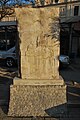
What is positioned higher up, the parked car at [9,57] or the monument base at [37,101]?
the monument base at [37,101]

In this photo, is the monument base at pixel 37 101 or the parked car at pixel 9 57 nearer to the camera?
the monument base at pixel 37 101

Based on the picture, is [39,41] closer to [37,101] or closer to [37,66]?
[37,66]

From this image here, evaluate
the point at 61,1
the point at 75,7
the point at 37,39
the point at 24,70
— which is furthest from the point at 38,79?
the point at 61,1

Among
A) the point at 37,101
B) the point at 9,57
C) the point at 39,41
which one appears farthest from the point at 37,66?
the point at 9,57

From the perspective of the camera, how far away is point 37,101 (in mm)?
5742

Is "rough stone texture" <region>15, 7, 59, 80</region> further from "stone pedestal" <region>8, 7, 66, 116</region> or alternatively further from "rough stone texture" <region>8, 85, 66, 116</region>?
"rough stone texture" <region>8, 85, 66, 116</region>

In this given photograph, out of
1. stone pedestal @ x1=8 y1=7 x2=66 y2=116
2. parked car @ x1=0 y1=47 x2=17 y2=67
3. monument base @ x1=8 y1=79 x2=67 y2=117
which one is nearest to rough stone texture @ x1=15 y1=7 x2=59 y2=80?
stone pedestal @ x1=8 y1=7 x2=66 y2=116

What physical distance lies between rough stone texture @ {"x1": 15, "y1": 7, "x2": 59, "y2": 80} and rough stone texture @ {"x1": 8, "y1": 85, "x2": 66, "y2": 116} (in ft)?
1.40

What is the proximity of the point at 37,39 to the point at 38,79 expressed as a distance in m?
1.00

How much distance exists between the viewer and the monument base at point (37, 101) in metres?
5.73

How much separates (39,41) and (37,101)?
1.47 metres

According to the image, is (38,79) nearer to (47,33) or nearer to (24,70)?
(24,70)

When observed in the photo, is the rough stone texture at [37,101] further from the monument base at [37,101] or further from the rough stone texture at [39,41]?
the rough stone texture at [39,41]

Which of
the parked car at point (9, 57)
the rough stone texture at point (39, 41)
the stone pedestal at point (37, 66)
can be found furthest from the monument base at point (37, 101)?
the parked car at point (9, 57)
